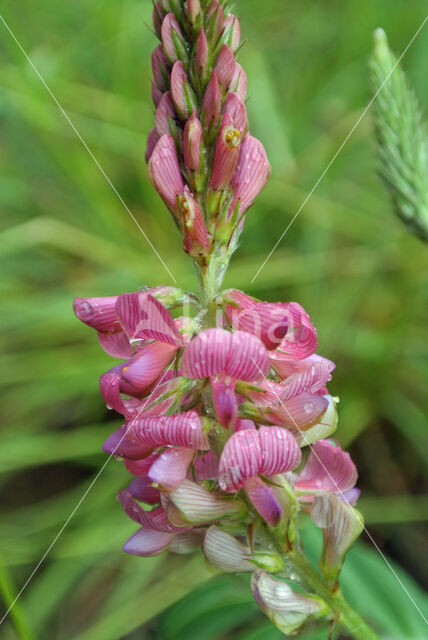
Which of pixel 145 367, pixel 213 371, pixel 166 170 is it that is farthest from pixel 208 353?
pixel 166 170

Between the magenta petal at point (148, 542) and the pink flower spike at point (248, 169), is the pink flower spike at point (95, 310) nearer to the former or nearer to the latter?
the pink flower spike at point (248, 169)

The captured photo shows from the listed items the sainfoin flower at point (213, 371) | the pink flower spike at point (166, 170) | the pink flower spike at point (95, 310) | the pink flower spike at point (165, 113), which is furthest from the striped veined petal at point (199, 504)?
the pink flower spike at point (165, 113)

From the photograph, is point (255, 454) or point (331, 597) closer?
point (255, 454)

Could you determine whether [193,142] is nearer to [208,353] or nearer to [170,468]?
[208,353]

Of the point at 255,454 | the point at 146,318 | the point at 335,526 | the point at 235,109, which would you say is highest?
the point at 235,109

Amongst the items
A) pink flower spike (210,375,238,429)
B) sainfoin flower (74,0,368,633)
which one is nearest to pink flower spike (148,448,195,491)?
sainfoin flower (74,0,368,633)

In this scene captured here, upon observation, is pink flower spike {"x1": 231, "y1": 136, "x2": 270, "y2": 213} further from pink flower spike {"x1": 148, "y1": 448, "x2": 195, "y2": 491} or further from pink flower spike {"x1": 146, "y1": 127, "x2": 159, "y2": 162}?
pink flower spike {"x1": 148, "y1": 448, "x2": 195, "y2": 491}

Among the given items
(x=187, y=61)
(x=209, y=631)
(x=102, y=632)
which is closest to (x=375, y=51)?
(x=187, y=61)
